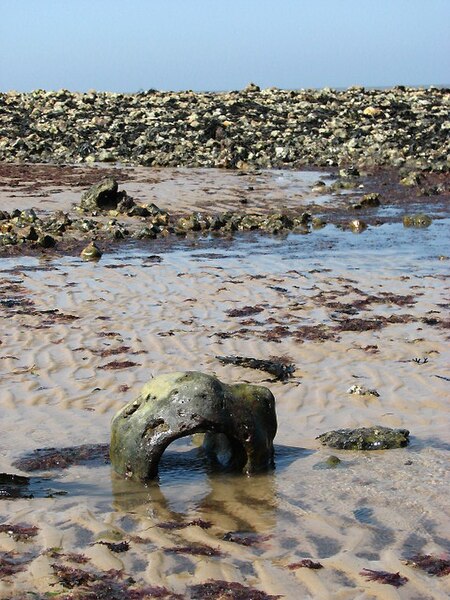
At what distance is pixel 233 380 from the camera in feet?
28.6

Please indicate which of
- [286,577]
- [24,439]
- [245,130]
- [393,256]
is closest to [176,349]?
[24,439]

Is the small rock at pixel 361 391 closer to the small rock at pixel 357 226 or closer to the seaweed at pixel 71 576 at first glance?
the seaweed at pixel 71 576

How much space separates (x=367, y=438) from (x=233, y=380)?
2.07 meters

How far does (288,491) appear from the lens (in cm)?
616

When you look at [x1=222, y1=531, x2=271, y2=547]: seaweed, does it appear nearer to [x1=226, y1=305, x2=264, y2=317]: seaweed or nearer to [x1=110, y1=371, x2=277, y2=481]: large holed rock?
[x1=110, y1=371, x2=277, y2=481]: large holed rock

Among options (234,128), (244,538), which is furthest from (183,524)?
(234,128)

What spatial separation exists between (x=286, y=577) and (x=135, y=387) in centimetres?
390

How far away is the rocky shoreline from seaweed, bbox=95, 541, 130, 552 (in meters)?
20.1

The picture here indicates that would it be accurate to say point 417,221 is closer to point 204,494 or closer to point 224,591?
point 204,494

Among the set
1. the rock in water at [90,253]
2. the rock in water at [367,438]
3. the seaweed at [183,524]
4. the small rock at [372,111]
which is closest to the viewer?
the seaweed at [183,524]

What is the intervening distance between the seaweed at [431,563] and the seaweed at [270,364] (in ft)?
12.0

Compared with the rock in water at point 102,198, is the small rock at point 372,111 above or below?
above

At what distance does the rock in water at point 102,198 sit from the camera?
18.6 meters

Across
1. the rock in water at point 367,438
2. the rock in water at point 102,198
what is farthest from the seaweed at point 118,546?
the rock in water at point 102,198
